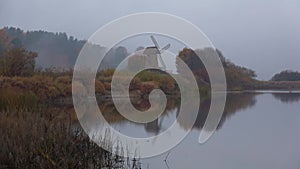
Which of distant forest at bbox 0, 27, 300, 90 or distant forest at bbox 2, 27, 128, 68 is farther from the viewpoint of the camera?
distant forest at bbox 2, 27, 128, 68

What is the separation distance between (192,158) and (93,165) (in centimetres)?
200

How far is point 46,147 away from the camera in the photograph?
149 inches

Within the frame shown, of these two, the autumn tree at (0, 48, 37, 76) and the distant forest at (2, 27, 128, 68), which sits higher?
the distant forest at (2, 27, 128, 68)

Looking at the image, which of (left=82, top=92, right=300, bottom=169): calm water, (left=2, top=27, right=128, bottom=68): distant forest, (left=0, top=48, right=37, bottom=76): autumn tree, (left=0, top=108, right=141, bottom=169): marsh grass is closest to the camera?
(left=0, top=108, right=141, bottom=169): marsh grass

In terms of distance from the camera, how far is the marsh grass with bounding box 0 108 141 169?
3.67 m

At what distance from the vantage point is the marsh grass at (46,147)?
12.1ft

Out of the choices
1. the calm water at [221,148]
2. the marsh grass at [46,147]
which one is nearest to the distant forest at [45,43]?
the calm water at [221,148]

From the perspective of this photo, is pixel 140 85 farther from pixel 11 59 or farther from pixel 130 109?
pixel 130 109

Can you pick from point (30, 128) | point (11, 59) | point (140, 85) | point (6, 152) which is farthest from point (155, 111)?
point (11, 59)

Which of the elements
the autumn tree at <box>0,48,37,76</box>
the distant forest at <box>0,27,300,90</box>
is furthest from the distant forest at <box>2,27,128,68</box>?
the autumn tree at <box>0,48,37,76</box>

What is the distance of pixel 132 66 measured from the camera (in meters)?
5.74

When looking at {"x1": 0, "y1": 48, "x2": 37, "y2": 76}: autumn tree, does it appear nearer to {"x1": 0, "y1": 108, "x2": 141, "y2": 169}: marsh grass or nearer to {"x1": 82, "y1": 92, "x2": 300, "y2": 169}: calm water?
{"x1": 82, "y1": 92, "x2": 300, "y2": 169}: calm water

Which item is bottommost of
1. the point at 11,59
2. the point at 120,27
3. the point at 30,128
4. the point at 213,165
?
the point at 213,165

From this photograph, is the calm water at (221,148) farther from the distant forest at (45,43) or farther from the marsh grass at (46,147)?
the distant forest at (45,43)
